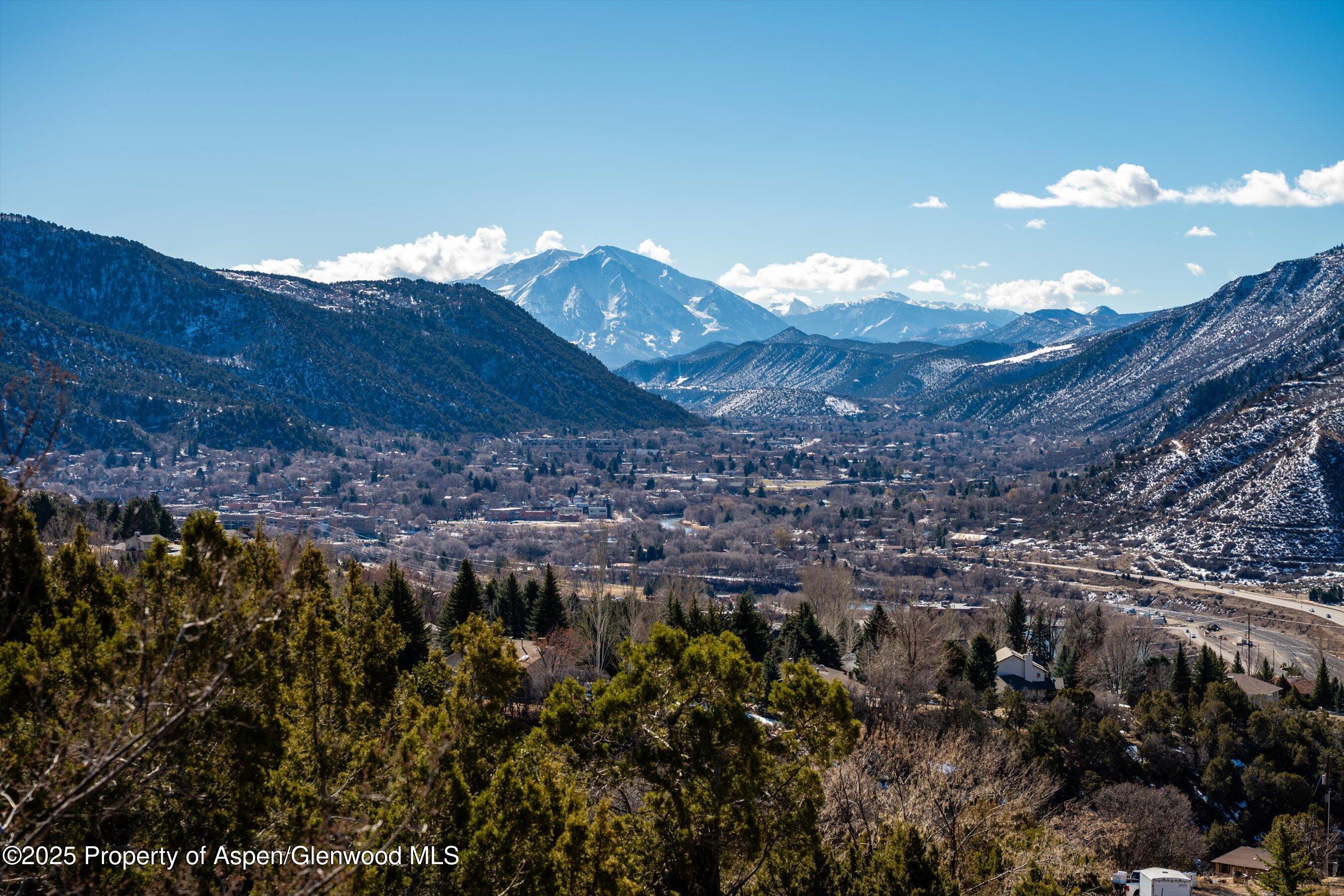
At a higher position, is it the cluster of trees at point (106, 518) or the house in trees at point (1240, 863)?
the cluster of trees at point (106, 518)

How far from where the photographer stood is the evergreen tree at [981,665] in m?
48.7

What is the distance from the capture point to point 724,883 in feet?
57.5

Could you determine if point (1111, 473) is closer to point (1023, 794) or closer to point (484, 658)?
point (1023, 794)

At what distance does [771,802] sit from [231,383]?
680ft

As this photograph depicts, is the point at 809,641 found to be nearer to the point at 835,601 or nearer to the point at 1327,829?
the point at 835,601

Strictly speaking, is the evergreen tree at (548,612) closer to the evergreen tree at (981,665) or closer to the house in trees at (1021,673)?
the evergreen tree at (981,665)

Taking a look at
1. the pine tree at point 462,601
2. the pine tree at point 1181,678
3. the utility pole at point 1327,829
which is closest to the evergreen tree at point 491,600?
the pine tree at point 462,601

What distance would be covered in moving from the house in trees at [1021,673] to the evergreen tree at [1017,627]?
4.51 meters

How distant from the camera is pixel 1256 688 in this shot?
53438 millimetres

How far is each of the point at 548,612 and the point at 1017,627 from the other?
32.9 m

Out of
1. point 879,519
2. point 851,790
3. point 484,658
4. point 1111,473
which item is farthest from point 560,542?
point 484,658

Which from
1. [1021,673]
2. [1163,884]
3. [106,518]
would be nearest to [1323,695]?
[1021,673]

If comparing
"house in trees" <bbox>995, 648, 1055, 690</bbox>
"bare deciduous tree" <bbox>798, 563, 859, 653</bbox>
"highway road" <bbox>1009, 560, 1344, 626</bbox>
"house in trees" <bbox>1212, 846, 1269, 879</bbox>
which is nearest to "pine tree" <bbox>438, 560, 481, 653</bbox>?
"bare deciduous tree" <bbox>798, 563, 859, 653</bbox>

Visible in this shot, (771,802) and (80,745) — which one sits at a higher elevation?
(80,745)
